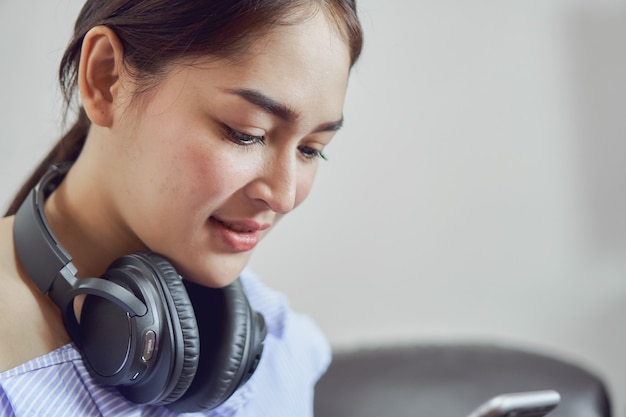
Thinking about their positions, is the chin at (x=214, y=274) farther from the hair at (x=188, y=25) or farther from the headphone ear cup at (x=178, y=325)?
the hair at (x=188, y=25)

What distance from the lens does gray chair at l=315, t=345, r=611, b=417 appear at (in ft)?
4.21

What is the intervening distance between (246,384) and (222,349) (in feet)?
0.59

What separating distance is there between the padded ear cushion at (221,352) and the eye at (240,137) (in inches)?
7.6

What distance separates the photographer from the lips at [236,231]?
0.85m

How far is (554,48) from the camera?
68.7 inches

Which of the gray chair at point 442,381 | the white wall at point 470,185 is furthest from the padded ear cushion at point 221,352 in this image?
the white wall at point 470,185

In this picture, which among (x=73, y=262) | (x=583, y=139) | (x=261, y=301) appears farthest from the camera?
(x=583, y=139)

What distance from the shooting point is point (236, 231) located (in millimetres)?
867

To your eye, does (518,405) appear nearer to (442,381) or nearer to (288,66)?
(288,66)

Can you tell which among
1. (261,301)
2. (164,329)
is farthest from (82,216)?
(261,301)

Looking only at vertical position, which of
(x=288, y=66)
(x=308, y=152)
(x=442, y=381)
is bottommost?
(x=442, y=381)

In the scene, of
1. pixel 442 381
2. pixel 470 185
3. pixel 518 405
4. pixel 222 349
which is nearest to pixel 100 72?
pixel 222 349

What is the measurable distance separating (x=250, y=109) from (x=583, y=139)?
1.22 m

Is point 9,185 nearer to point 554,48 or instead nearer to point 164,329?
point 164,329
